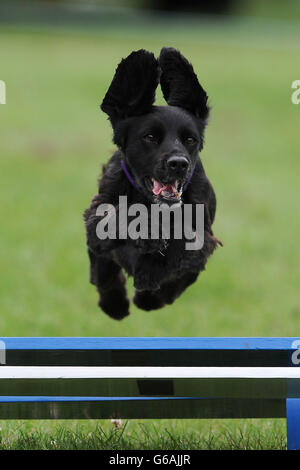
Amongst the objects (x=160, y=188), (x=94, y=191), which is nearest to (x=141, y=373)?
(x=160, y=188)

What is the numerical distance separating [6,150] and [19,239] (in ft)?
17.5

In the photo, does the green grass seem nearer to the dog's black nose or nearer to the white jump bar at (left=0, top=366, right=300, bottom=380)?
the white jump bar at (left=0, top=366, right=300, bottom=380)

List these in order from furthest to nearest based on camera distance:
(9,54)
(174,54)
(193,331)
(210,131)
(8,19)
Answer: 1. (8,19)
2. (9,54)
3. (210,131)
4. (193,331)
5. (174,54)

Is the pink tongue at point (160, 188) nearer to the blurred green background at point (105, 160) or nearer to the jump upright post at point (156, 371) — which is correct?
the blurred green background at point (105, 160)

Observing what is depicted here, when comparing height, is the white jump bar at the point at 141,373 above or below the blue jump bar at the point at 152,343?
below

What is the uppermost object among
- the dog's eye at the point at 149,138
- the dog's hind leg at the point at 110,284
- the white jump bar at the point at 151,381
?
the dog's eye at the point at 149,138

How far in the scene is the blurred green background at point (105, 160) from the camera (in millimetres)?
7555

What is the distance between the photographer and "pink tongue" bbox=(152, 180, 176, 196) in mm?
2654

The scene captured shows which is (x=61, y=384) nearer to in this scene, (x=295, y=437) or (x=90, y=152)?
(x=295, y=437)

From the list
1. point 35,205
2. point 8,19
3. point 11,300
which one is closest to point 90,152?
point 35,205

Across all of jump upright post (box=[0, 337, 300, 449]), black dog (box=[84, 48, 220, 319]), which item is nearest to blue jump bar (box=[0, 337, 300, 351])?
jump upright post (box=[0, 337, 300, 449])

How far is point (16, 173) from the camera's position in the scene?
1311 cm

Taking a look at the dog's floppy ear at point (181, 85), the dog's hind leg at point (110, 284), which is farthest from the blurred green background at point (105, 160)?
the dog's hind leg at point (110, 284)

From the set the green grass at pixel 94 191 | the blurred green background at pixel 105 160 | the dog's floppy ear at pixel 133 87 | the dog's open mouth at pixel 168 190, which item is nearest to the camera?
the dog's floppy ear at pixel 133 87
